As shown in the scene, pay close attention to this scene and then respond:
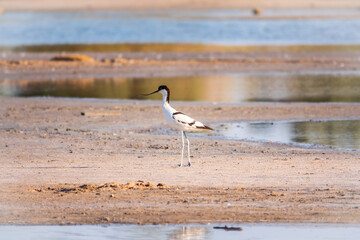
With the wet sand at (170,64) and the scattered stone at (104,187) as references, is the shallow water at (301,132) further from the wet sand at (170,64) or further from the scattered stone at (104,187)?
the wet sand at (170,64)

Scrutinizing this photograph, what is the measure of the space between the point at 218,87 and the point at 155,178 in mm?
15278

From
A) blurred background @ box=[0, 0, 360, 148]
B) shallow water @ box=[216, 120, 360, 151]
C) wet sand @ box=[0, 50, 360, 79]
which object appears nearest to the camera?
shallow water @ box=[216, 120, 360, 151]

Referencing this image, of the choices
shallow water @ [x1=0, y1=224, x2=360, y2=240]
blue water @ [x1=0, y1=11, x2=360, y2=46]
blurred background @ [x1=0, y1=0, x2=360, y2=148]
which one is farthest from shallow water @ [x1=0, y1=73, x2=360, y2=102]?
blue water @ [x1=0, y1=11, x2=360, y2=46]

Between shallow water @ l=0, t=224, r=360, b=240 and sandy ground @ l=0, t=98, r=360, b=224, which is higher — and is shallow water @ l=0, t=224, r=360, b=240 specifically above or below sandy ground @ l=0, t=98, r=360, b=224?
below

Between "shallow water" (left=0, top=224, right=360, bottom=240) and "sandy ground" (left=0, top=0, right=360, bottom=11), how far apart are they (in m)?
93.6

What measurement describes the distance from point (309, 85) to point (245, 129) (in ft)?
32.6

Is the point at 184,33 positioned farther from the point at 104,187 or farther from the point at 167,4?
the point at 167,4

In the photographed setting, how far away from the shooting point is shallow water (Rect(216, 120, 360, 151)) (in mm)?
15578

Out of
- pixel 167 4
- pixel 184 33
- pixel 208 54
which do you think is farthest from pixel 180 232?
pixel 167 4

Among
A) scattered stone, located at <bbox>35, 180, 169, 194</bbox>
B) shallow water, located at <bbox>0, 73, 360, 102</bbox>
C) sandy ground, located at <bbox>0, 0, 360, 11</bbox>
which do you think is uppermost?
sandy ground, located at <bbox>0, 0, 360, 11</bbox>

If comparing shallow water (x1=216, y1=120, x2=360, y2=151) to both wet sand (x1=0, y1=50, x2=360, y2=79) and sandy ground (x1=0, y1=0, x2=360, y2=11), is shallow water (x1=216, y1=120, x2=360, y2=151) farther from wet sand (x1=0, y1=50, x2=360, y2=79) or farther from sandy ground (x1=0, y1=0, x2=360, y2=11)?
sandy ground (x1=0, y1=0, x2=360, y2=11)

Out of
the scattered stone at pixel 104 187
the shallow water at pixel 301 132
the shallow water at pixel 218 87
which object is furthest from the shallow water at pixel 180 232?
the shallow water at pixel 218 87

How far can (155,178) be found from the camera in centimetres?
1162

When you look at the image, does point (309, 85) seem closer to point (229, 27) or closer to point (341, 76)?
point (341, 76)
